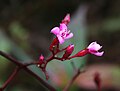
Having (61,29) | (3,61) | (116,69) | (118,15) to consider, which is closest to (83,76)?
(116,69)

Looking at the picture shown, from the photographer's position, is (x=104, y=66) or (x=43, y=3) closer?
(x=104, y=66)

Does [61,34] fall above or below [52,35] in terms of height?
above

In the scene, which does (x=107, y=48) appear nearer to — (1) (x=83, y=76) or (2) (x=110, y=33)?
(2) (x=110, y=33)

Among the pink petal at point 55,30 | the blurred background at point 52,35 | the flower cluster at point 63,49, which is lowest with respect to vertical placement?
the blurred background at point 52,35

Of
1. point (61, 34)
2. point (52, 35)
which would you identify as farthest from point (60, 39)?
point (52, 35)

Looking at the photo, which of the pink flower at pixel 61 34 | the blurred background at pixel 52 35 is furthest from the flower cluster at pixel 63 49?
the blurred background at pixel 52 35

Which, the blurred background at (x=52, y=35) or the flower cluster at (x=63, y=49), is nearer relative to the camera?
the flower cluster at (x=63, y=49)

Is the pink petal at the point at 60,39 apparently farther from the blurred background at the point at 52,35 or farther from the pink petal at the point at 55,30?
the blurred background at the point at 52,35

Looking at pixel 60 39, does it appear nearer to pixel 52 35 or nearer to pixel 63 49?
pixel 63 49

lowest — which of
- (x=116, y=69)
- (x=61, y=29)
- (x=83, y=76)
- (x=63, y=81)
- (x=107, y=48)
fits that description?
(x=107, y=48)
